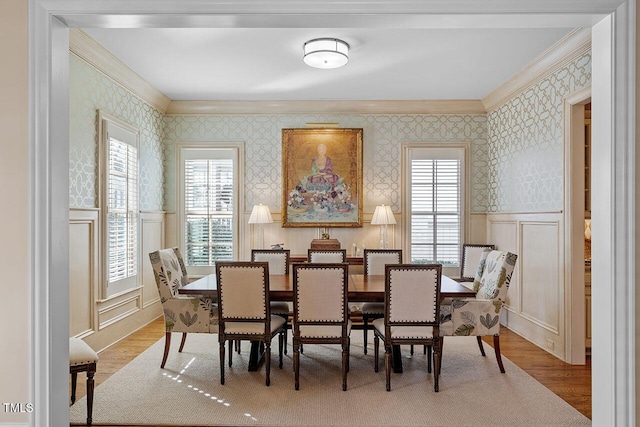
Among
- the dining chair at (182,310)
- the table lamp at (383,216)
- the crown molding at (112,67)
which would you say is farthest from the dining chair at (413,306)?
the crown molding at (112,67)

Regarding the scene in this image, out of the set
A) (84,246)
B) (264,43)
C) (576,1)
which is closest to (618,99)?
(576,1)

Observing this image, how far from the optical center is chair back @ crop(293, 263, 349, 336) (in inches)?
127

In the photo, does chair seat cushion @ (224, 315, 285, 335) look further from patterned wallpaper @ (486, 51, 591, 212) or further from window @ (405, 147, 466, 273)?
window @ (405, 147, 466, 273)

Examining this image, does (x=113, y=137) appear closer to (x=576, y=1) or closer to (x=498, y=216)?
(x=576, y=1)

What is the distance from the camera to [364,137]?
614cm

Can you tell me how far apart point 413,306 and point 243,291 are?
130cm

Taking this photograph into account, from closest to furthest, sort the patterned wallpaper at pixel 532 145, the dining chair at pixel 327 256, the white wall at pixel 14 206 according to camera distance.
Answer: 1. the white wall at pixel 14 206
2. the patterned wallpaper at pixel 532 145
3. the dining chair at pixel 327 256

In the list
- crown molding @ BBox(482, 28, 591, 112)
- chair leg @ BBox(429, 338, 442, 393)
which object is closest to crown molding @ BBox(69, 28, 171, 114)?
chair leg @ BBox(429, 338, 442, 393)

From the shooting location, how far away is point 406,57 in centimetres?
437

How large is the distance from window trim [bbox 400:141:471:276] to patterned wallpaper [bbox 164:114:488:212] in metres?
0.06

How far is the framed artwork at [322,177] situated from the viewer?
20.0 ft

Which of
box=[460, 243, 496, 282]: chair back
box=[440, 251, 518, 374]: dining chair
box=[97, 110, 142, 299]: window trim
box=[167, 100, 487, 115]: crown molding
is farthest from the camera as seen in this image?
box=[167, 100, 487, 115]: crown molding

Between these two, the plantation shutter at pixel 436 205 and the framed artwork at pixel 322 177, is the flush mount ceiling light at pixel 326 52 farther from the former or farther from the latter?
the plantation shutter at pixel 436 205

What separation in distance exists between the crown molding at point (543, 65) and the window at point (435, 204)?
3.00ft
